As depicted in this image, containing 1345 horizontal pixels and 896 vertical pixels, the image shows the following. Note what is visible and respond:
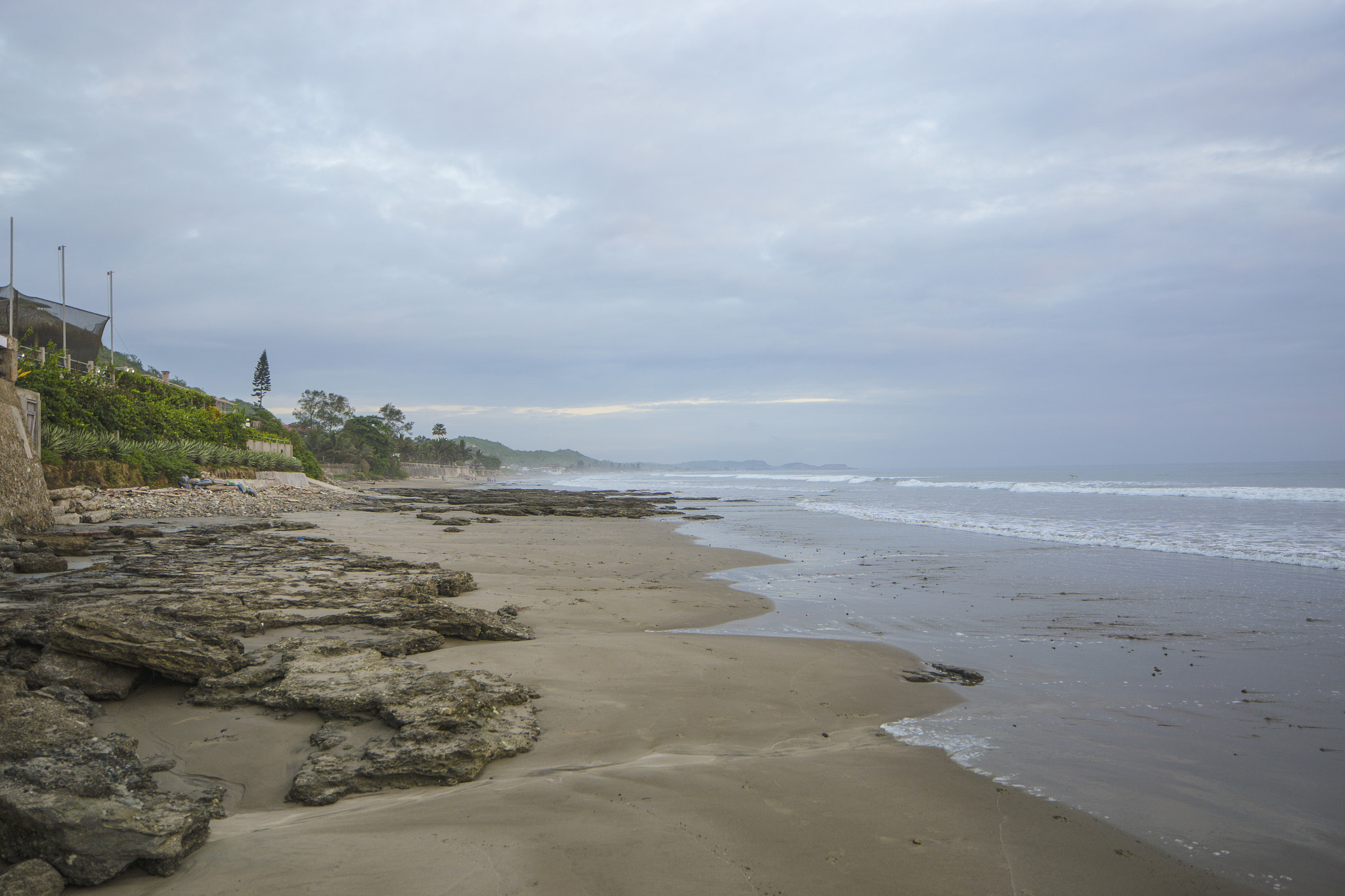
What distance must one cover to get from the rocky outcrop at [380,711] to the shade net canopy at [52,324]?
114 feet

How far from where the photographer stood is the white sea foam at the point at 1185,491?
31.2 meters

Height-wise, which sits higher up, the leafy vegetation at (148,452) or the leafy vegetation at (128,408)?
the leafy vegetation at (128,408)

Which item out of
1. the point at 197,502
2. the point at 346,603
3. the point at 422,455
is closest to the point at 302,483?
the point at 197,502

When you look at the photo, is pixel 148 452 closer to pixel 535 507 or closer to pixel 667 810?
pixel 535 507

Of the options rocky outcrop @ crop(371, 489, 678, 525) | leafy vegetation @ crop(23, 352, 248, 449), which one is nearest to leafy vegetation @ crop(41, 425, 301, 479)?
leafy vegetation @ crop(23, 352, 248, 449)

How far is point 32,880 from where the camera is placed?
2254 millimetres

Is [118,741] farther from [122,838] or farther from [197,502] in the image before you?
[197,502]

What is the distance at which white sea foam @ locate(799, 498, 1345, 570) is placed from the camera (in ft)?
41.5

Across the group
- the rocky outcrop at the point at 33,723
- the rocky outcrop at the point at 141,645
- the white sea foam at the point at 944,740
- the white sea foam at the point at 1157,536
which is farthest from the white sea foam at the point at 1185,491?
the rocky outcrop at the point at 33,723

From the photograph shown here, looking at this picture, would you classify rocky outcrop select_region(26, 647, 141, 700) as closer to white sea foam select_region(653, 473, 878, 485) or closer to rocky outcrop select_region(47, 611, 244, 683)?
rocky outcrop select_region(47, 611, 244, 683)

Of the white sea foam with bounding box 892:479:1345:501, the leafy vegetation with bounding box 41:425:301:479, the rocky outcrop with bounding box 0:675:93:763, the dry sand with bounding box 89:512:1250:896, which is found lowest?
the dry sand with bounding box 89:512:1250:896

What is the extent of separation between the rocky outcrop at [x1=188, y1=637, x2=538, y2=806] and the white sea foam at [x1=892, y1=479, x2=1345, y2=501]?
3885 cm

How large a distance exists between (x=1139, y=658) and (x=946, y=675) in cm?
215

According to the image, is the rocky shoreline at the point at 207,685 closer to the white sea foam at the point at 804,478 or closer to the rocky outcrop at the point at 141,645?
the rocky outcrop at the point at 141,645
